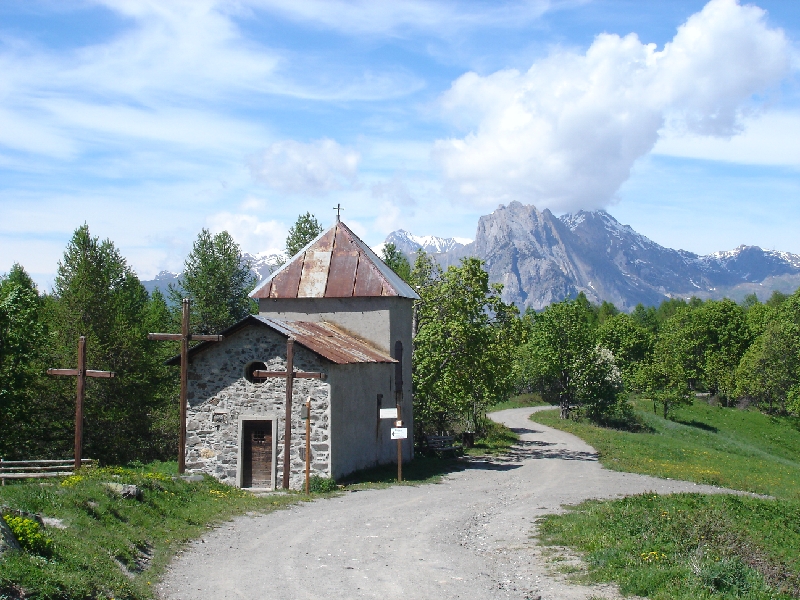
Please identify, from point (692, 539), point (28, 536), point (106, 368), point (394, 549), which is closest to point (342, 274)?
point (106, 368)

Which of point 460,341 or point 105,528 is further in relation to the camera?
point 460,341

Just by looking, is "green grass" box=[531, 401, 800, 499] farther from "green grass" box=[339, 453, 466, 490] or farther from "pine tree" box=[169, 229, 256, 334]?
"pine tree" box=[169, 229, 256, 334]

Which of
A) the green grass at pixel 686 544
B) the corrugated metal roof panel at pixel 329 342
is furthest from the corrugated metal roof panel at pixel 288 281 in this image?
the green grass at pixel 686 544

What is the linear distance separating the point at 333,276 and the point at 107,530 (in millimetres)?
17303

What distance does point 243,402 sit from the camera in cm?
2319

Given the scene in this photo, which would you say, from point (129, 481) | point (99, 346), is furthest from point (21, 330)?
point (129, 481)

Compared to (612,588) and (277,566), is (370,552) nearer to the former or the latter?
(277,566)

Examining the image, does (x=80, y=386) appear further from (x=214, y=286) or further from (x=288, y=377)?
(x=214, y=286)

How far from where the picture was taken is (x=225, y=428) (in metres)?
23.3

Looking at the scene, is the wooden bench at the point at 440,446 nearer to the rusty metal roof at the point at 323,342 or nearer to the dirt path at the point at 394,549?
the rusty metal roof at the point at 323,342

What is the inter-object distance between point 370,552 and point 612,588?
14.4ft

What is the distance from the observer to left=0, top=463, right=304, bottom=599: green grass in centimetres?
900

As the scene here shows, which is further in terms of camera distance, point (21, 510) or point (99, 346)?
point (99, 346)

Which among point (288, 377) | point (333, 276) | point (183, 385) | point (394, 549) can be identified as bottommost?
point (394, 549)
